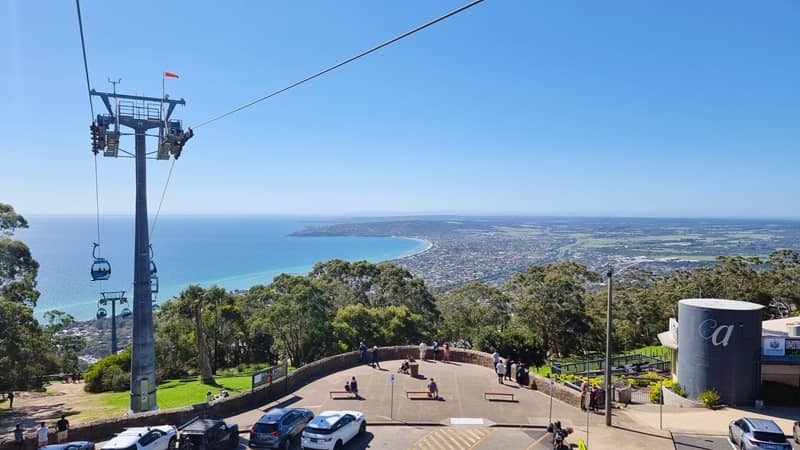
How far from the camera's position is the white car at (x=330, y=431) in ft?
48.4

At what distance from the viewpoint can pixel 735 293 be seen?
4653 cm

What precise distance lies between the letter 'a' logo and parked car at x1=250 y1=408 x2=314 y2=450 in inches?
700

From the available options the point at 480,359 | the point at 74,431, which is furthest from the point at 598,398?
the point at 74,431

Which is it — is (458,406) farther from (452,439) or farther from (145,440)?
(145,440)

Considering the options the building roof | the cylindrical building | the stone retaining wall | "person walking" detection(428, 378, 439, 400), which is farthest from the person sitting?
the building roof

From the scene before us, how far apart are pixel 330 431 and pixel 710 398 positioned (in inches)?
652

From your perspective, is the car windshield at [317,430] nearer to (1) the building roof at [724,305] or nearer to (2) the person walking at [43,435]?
(2) the person walking at [43,435]

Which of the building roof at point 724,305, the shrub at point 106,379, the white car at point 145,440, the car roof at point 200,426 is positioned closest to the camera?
the white car at point 145,440

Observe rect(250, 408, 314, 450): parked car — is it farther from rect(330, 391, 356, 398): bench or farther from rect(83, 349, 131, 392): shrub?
rect(83, 349, 131, 392): shrub

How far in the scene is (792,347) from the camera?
21203 mm

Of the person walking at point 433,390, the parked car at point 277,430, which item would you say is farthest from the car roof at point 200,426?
the person walking at point 433,390

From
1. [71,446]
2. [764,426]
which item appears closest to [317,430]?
[71,446]

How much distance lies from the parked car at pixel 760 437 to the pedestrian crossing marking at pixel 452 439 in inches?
305

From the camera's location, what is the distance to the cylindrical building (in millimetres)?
20953
